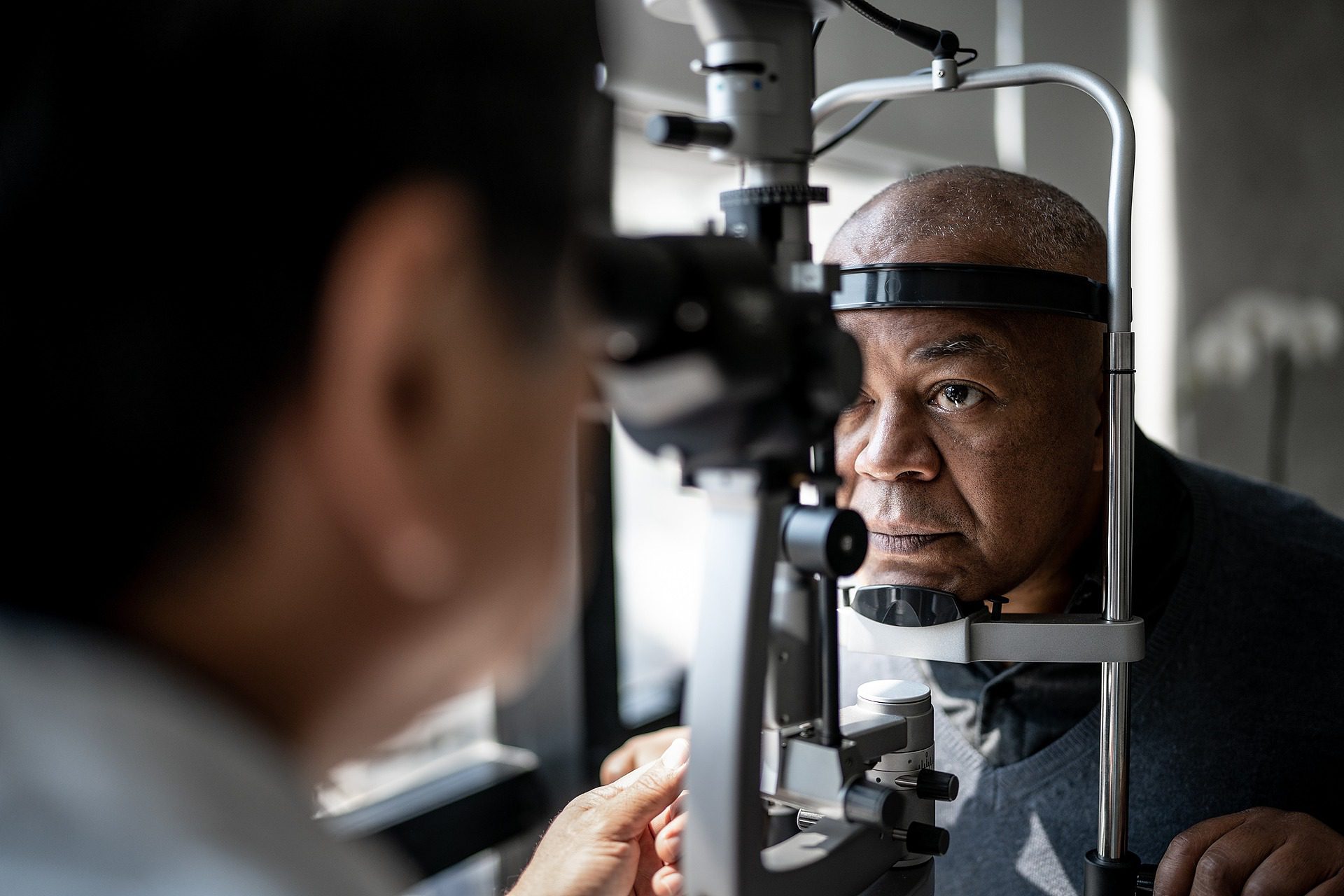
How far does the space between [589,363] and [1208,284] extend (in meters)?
3.86

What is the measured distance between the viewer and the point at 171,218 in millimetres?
371

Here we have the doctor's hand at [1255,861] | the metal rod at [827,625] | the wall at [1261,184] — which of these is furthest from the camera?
the wall at [1261,184]

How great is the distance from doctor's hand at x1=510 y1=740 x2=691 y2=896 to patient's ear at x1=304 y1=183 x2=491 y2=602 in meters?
0.51

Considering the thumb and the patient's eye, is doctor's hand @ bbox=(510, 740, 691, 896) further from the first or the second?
the patient's eye

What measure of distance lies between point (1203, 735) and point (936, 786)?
50cm

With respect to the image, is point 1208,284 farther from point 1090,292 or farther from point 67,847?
point 67,847

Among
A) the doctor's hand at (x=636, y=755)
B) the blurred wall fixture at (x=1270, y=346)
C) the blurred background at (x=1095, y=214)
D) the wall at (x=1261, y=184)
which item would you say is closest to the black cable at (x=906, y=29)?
the blurred background at (x=1095, y=214)

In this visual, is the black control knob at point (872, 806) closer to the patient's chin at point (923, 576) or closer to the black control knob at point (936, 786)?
the black control knob at point (936, 786)

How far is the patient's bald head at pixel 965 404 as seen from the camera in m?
1.08

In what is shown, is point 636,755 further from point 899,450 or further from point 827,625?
point 827,625

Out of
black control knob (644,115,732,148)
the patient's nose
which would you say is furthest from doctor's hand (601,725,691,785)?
black control knob (644,115,732,148)

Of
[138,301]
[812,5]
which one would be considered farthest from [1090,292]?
[138,301]

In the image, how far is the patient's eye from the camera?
109 centimetres

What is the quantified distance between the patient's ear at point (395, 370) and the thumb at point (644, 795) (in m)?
0.52
